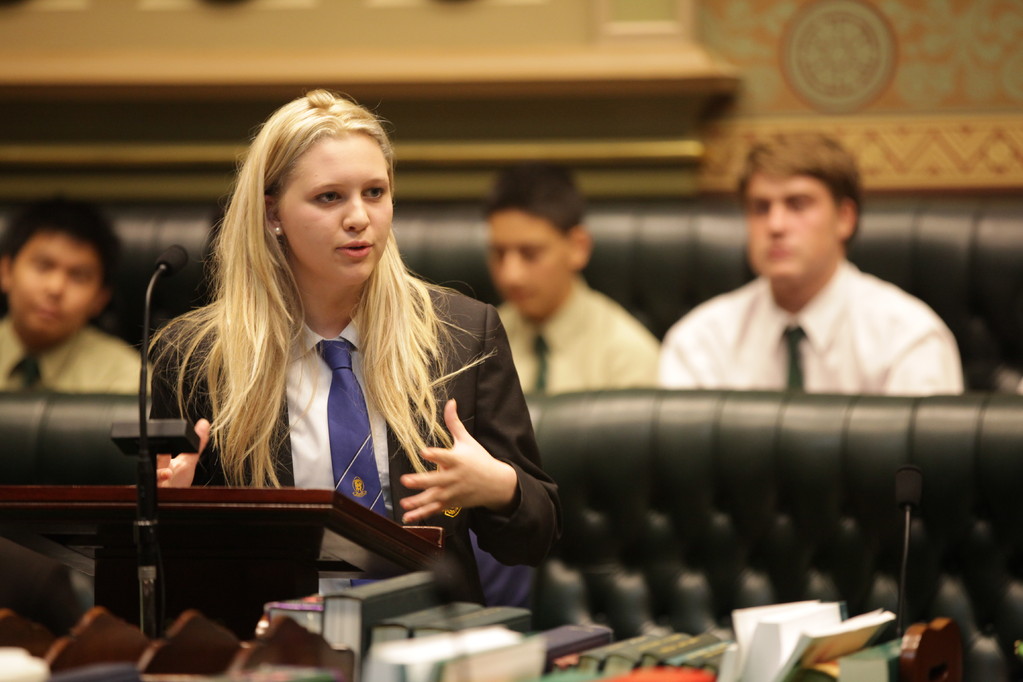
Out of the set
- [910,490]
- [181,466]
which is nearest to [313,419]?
[181,466]

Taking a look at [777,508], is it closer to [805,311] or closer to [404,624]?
[805,311]

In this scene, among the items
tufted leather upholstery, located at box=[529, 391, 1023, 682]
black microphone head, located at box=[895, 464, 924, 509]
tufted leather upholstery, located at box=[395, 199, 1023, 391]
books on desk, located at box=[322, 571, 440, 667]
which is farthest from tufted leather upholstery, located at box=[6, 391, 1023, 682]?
books on desk, located at box=[322, 571, 440, 667]

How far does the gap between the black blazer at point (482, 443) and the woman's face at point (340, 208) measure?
221 mm

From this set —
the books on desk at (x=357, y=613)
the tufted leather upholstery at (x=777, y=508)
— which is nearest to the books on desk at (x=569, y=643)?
the books on desk at (x=357, y=613)

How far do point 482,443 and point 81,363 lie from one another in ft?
7.78

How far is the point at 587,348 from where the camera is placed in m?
4.33

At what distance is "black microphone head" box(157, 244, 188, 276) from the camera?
201cm

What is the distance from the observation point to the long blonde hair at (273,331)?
221 cm

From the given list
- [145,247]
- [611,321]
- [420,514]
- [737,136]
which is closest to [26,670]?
[420,514]

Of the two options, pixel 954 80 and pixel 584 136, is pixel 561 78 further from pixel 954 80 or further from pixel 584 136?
pixel 954 80

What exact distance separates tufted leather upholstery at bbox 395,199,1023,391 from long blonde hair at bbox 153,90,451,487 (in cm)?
225

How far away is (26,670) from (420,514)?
26.0 inches

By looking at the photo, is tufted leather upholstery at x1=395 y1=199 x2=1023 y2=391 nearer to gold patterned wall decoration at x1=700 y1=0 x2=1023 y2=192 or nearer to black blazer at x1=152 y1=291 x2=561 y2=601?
gold patterned wall decoration at x1=700 y1=0 x2=1023 y2=192

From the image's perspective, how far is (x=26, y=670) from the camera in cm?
133
